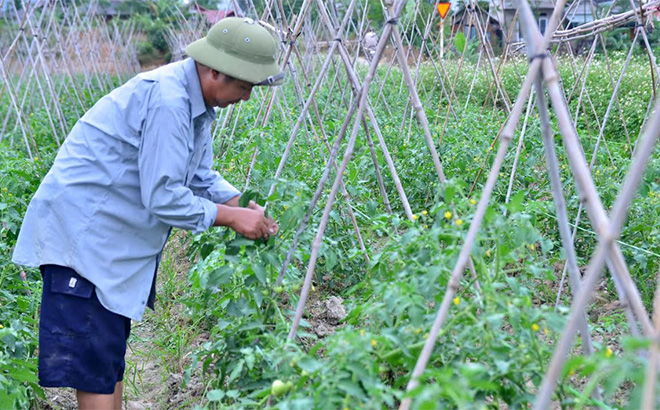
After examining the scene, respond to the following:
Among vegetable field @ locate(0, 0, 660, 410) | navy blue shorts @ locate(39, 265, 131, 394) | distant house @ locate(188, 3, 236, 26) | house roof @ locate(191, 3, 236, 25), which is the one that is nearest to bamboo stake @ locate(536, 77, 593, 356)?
vegetable field @ locate(0, 0, 660, 410)

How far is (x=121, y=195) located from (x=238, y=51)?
546mm

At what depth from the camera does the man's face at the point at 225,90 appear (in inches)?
79.0

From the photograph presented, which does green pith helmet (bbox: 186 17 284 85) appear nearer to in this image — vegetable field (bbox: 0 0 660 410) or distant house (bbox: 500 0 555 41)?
vegetable field (bbox: 0 0 660 410)

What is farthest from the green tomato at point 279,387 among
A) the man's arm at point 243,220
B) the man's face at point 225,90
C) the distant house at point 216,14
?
the distant house at point 216,14

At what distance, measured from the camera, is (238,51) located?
6.48 feet

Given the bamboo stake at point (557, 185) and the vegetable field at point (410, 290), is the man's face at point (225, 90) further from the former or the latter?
the bamboo stake at point (557, 185)

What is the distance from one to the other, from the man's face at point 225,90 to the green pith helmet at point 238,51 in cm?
5

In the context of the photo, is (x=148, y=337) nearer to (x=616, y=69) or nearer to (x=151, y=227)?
(x=151, y=227)

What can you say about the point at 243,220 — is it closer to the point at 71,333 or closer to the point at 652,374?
the point at 71,333

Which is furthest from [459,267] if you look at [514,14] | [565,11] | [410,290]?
[565,11]

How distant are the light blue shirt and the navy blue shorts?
0.04m

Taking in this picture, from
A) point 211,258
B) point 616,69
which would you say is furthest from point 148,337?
point 616,69

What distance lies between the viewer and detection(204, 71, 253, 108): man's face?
2.01 m

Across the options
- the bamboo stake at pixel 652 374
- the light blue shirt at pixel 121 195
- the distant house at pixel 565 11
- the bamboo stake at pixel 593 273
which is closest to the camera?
the bamboo stake at pixel 652 374
